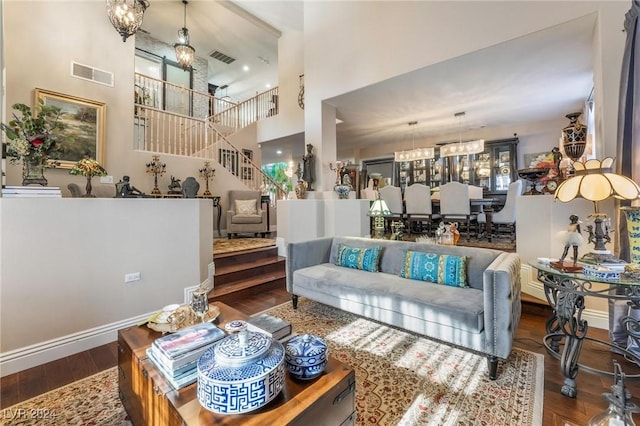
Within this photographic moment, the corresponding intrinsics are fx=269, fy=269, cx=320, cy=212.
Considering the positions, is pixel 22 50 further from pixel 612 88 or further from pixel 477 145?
pixel 477 145

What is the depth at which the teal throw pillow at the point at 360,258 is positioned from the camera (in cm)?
302

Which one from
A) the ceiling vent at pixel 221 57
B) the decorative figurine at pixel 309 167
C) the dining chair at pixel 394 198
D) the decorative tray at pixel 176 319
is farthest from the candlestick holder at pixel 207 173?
the decorative tray at pixel 176 319

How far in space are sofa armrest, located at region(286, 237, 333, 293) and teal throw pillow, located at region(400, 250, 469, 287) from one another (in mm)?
1060

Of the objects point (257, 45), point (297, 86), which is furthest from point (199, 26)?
point (297, 86)

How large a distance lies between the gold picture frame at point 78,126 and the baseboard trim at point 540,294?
20.9ft

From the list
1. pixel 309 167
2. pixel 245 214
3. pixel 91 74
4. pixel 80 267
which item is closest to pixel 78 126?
pixel 91 74

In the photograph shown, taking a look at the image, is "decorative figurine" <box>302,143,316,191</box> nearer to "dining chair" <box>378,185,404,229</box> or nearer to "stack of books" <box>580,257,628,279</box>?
"dining chair" <box>378,185,404,229</box>

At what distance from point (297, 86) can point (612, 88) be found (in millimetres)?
5747

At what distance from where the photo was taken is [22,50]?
377 cm

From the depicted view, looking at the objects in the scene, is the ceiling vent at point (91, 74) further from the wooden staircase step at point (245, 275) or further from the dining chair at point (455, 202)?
the dining chair at point (455, 202)

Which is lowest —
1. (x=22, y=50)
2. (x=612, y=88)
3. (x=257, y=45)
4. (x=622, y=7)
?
(x=612, y=88)

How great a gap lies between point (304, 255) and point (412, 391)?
1.84m

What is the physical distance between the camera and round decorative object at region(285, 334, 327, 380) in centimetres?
112

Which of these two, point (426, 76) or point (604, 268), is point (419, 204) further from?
point (604, 268)
